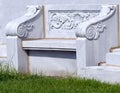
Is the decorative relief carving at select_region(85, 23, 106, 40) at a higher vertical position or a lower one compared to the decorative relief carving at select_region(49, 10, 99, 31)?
lower

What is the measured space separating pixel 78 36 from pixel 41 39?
185cm

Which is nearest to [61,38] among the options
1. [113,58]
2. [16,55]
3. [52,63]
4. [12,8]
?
[52,63]

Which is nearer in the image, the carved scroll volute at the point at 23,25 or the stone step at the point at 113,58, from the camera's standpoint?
the stone step at the point at 113,58

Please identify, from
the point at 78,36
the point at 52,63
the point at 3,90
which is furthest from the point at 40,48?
the point at 3,90

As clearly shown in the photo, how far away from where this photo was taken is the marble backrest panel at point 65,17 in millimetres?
11172

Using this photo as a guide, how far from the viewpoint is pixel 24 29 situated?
11.5 meters

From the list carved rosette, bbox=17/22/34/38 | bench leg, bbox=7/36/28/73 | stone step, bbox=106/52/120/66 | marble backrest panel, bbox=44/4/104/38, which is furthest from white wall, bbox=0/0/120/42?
stone step, bbox=106/52/120/66

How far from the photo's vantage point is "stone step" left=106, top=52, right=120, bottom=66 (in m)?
9.84

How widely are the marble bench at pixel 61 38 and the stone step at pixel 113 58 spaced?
1.09ft

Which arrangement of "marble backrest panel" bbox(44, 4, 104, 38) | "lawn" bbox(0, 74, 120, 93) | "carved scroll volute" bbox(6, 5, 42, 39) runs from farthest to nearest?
"carved scroll volute" bbox(6, 5, 42, 39), "marble backrest panel" bbox(44, 4, 104, 38), "lawn" bbox(0, 74, 120, 93)

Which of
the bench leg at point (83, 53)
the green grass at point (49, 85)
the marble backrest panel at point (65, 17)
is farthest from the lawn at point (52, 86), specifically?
the marble backrest panel at point (65, 17)

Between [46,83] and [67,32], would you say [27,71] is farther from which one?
[46,83]

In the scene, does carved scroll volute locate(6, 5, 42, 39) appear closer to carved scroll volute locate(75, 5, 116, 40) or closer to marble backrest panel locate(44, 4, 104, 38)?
marble backrest panel locate(44, 4, 104, 38)

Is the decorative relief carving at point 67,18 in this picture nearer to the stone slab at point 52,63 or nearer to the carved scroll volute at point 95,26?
the carved scroll volute at point 95,26
